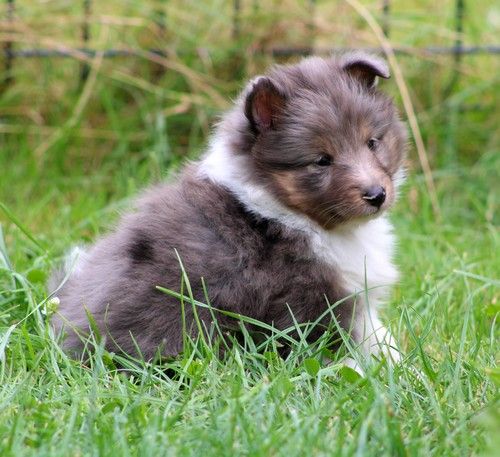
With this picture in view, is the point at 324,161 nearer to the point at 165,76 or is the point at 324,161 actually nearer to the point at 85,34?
the point at 165,76

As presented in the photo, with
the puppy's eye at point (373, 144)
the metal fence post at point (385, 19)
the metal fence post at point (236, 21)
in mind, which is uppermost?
the metal fence post at point (385, 19)

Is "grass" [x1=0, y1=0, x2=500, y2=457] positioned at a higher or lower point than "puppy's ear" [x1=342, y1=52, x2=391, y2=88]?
lower

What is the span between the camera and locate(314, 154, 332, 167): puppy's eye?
4.01 meters

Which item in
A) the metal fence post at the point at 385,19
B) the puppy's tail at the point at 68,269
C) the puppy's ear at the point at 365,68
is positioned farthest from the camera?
the metal fence post at the point at 385,19

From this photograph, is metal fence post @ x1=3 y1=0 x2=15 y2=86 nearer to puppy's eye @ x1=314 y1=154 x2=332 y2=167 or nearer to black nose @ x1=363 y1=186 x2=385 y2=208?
puppy's eye @ x1=314 y1=154 x2=332 y2=167

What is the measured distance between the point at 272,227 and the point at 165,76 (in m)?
3.49

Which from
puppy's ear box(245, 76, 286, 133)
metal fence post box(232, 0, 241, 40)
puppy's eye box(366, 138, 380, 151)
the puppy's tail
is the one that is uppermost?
metal fence post box(232, 0, 241, 40)

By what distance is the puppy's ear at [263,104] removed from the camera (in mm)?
3971

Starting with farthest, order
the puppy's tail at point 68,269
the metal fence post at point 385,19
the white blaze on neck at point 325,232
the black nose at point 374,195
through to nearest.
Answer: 1. the metal fence post at point 385,19
2. the puppy's tail at point 68,269
3. the white blaze on neck at point 325,232
4. the black nose at point 374,195

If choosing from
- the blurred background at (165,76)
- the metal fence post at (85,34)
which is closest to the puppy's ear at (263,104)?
the blurred background at (165,76)

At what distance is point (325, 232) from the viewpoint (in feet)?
13.5

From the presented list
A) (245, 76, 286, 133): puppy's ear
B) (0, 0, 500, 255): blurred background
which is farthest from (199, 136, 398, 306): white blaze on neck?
(0, 0, 500, 255): blurred background

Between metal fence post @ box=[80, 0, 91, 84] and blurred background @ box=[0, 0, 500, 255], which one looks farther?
metal fence post @ box=[80, 0, 91, 84]

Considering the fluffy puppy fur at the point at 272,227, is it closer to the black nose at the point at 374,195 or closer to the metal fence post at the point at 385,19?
the black nose at the point at 374,195
